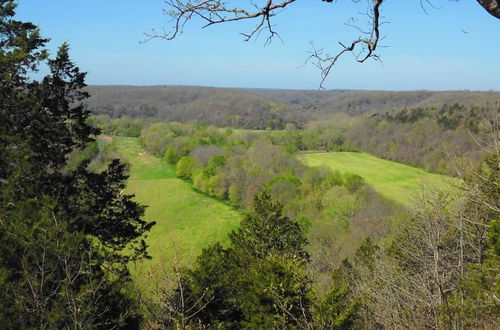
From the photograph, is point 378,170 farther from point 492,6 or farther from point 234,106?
point 234,106

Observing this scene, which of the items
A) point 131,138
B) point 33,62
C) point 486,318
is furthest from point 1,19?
point 131,138

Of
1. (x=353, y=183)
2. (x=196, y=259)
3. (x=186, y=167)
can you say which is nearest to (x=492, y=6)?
(x=196, y=259)

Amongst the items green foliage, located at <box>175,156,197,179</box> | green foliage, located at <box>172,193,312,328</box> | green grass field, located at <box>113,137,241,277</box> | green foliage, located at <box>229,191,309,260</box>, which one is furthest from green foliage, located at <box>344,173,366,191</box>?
green foliage, located at <box>172,193,312,328</box>

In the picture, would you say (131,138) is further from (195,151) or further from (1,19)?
(1,19)

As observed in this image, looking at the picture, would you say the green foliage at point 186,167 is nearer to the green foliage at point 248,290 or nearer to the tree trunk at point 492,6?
the green foliage at point 248,290

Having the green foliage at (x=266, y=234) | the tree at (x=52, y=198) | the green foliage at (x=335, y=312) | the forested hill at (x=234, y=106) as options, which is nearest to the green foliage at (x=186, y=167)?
the green foliage at (x=266, y=234)

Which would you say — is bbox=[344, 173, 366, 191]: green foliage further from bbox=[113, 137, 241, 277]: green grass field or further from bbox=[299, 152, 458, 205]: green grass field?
bbox=[113, 137, 241, 277]: green grass field
